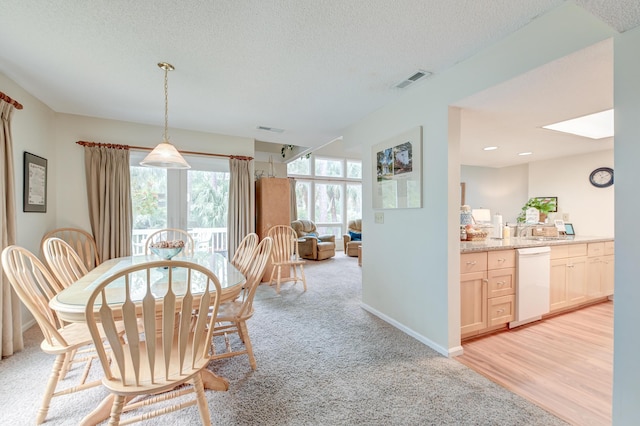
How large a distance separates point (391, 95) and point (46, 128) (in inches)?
155

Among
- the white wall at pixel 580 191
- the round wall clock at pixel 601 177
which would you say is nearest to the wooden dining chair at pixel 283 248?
the white wall at pixel 580 191

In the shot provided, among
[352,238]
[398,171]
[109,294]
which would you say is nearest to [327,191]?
[352,238]

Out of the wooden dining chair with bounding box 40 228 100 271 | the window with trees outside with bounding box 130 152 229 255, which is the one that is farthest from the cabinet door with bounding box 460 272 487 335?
the wooden dining chair with bounding box 40 228 100 271

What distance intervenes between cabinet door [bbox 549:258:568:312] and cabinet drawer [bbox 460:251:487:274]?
1126 mm

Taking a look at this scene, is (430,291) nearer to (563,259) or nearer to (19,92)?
(563,259)

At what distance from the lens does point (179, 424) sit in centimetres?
150

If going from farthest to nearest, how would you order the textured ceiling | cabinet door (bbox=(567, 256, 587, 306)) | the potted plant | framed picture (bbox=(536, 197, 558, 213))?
framed picture (bbox=(536, 197, 558, 213)) < the potted plant < cabinet door (bbox=(567, 256, 587, 306)) < the textured ceiling

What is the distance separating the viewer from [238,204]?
426cm

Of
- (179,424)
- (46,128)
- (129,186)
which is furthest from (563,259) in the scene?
(46,128)

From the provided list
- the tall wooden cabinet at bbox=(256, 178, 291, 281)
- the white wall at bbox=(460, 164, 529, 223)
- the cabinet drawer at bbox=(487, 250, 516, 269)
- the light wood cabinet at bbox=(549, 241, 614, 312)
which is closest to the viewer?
the cabinet drawer at bbox=(487, 250, 516, 269)

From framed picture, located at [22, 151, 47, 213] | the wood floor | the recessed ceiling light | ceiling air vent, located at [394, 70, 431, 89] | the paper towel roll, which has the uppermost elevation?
ceiling air vent, located at [394, 70, 431, 89]

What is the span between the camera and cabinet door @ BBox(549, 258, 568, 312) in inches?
117

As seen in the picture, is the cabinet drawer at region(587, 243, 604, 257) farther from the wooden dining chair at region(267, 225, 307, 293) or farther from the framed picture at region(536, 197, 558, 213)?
the wooden dining chair at region(267, 225, 307, 293)

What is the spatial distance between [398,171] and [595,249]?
2.87m
